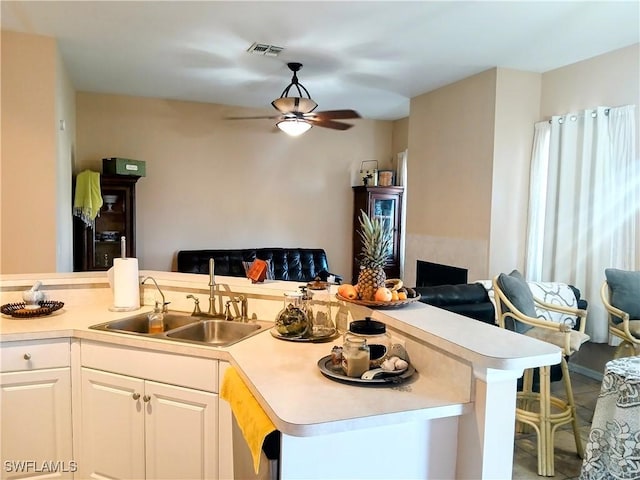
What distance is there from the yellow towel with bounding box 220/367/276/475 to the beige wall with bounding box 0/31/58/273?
2.79 meters

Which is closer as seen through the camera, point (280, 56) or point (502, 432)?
point (502, 432)

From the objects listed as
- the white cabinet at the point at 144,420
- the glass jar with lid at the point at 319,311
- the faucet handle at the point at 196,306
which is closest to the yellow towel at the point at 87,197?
the faucet handle at the point at 196,306

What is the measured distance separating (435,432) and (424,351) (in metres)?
0.29

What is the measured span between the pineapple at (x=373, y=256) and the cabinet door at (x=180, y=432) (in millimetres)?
802

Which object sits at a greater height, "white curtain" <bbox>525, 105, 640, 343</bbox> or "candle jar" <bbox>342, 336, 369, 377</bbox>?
"white curtain" <bbox>525, 105, 640, 343</bbox>

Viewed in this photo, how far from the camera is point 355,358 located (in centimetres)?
159

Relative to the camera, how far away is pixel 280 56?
165 inches

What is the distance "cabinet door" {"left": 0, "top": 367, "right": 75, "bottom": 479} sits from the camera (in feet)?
7.22

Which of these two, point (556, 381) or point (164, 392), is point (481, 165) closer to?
point (556, 381)

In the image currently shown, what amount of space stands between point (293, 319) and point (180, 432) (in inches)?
27.8

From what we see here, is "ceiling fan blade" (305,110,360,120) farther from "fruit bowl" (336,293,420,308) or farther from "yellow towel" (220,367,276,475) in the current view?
"yellow towel" (220,367,276,475)

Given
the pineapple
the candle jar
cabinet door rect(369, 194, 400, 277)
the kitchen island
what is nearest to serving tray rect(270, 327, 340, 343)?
the kitchen island

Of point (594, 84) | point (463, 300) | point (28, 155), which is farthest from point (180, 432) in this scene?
point (594, 84)

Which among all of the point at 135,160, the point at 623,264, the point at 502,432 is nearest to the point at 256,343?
the point at 502,432
